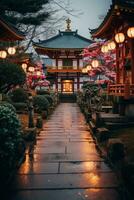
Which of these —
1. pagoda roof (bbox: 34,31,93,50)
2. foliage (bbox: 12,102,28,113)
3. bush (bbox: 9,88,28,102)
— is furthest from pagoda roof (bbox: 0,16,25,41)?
pagoda roof (bbox: 34,31,93,50)

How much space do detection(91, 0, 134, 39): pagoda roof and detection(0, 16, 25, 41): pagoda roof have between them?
4.74 metres

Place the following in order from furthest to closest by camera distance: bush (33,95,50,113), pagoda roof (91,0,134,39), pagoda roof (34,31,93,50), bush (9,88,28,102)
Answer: pagoda roof (34,31,93,50) → bush (9,88,28,102) → bush (33,95,50,113) → pagoda roof (91,0,134,39)

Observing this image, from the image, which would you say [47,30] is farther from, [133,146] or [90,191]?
[90,191]

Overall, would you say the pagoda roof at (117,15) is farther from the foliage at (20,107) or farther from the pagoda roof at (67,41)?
the pagoda roof at (67,41)

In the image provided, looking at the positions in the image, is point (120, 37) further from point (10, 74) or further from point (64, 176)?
point (64, 176)

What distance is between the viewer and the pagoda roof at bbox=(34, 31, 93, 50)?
203ft

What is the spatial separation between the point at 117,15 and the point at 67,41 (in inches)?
1968

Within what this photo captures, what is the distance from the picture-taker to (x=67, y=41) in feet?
216

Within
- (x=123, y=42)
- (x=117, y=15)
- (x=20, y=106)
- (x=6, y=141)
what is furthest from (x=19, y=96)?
(x=6, y=141)

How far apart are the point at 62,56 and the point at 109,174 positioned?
52.7 metres

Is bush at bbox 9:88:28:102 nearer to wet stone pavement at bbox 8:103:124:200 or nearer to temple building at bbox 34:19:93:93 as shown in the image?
wet stone pavement at bbox 8:103:124:200

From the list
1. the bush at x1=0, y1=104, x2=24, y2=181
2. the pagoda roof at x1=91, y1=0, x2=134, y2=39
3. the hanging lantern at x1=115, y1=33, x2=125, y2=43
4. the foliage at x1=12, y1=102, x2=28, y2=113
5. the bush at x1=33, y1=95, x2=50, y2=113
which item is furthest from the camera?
the foliage at x1=12, y1=102, x2=28, y2=113

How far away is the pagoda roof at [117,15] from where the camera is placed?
14992mm

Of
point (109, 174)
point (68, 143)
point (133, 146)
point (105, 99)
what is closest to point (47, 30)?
point (105, 99)
